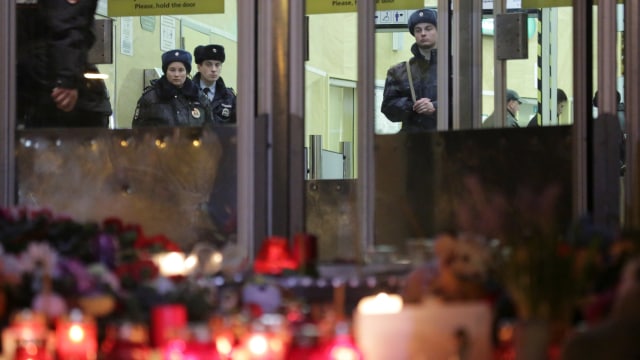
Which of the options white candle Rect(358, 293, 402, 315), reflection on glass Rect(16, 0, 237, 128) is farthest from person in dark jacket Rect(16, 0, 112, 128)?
white candle Rect(358, 293, 402, 315)

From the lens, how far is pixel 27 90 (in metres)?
5.88

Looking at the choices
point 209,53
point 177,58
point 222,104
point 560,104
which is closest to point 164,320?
point 222,104

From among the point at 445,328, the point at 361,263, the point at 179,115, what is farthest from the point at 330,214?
the point at 445,328

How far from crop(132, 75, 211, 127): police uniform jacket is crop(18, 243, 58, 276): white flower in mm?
2344

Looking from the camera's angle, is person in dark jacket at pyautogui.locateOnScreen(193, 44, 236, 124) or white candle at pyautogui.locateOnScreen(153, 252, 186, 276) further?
person in dark jacket at pyautogui.locateOnScreen(193, 44, 236, 124)

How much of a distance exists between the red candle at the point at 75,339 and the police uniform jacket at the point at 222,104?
2396mm

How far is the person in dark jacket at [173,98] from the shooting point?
6.32 metres

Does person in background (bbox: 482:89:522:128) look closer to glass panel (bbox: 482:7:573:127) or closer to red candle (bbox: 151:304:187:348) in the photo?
glass panel (bbox: 482:7:573:127)

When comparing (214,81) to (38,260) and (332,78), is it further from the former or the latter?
(38,260)

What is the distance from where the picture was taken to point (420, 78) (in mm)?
7621

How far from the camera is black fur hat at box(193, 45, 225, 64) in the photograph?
20.5 ft

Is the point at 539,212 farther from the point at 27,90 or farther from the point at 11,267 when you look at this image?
the point at 27,90

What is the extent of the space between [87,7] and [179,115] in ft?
2.07

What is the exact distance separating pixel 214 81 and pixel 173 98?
0.69ft
